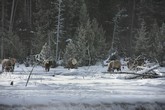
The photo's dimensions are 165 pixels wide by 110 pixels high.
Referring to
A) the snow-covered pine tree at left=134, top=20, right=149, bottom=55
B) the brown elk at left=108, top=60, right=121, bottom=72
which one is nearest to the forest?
the snow-covered pine tree at left=134, top=20, right=149, bottom=55

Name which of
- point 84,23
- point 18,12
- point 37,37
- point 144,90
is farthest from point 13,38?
point 144,90

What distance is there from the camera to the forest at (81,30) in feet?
121

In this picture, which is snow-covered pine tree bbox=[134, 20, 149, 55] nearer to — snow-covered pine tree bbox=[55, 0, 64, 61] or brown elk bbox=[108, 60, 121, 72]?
snow-covered pine tree bbox=[55, 0, 64, 61]

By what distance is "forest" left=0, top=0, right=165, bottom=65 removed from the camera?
36844 millimetres

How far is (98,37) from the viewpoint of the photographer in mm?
38656

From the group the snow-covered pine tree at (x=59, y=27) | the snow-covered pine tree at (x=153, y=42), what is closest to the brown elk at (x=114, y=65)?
the snow-covered pine tree at (x=59, y=27)

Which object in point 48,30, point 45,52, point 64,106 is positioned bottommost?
point 64,106

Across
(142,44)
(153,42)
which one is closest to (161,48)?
(142,44)

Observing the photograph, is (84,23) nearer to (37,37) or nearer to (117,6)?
(37,37)

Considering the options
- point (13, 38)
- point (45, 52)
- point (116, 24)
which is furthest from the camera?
point (116, 24)

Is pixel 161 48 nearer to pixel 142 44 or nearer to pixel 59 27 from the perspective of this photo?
pixel 142 44

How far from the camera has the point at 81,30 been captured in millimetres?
35125

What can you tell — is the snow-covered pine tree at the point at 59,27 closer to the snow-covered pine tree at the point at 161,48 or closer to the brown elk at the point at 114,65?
the snow-covered pine tree at the point at 161,48

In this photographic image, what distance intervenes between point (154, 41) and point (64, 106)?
34.3m
